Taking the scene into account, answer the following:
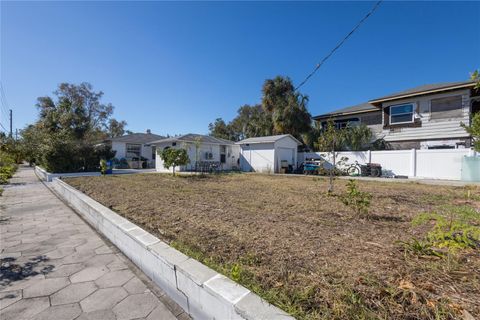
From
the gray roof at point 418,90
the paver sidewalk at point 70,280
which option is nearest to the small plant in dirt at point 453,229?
the paver sidewalk at point 70,280

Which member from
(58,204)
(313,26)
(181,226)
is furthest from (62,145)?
(313,26)

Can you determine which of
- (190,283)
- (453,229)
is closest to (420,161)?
(453,229)

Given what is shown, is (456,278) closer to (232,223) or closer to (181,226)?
(232,223)

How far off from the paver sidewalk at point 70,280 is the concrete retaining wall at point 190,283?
0.14m

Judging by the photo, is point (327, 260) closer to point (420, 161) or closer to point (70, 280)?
point (70, 280)

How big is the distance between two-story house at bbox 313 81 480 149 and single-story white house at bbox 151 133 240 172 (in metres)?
11.6

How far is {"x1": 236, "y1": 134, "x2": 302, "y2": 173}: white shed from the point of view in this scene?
18.3 metres

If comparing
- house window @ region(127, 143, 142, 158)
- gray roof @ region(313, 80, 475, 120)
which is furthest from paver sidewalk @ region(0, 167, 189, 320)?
house window @ region(127, 143, 142, 158)

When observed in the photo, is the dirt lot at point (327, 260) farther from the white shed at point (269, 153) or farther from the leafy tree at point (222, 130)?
the leafy tree at point (222, 130)

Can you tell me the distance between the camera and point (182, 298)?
1974 mm

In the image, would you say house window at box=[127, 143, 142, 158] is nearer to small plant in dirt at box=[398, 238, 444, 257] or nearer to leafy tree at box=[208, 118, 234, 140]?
leafy tree at box=[208, 118, 234, 140]

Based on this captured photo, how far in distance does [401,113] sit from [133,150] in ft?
85.2

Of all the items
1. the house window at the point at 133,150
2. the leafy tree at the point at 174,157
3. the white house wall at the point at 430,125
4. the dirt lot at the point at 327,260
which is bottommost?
the dirt lot at the point at 327,260

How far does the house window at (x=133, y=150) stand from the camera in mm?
24883
